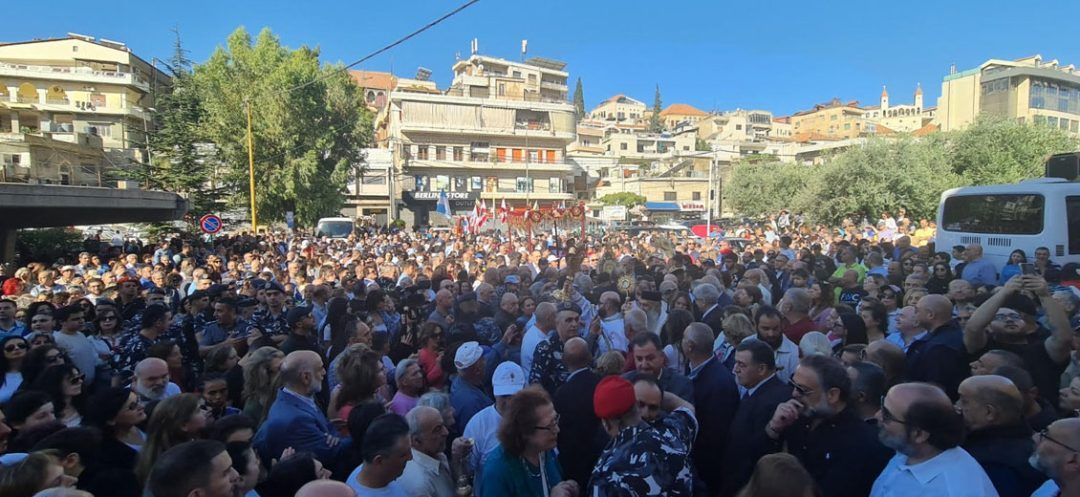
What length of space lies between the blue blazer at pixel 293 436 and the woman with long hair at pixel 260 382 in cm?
38

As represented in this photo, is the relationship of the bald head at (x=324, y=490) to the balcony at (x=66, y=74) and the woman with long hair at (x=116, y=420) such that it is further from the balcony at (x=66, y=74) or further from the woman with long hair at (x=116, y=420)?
the balcony at (x=66, y=74)

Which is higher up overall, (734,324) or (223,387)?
(734,324)

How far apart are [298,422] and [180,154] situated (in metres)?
28.6

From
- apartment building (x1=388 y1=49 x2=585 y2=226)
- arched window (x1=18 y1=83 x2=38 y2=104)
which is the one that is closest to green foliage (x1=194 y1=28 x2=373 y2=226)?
apartment building (x1=388 y1=49 x2=585 y2=226)

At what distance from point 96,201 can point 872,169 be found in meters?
30.3

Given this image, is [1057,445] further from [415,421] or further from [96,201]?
[96,201]

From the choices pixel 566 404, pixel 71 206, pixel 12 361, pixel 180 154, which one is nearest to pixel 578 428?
pixel 566 404

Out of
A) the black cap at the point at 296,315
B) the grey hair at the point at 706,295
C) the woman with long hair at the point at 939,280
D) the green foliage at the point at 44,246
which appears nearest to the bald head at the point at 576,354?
the black cap at the point at 296,315

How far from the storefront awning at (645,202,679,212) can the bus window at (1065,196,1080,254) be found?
148ft

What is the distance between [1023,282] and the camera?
14.4 feet

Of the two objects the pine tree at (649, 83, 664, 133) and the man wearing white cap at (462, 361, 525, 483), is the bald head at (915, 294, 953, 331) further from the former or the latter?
the pine tree at (649, 83, 664, 133)

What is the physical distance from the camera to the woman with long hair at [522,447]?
2655mm

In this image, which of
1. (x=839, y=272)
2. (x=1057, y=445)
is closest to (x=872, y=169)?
(x=839, y=272)

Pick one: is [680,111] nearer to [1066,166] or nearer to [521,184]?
[521,184]
